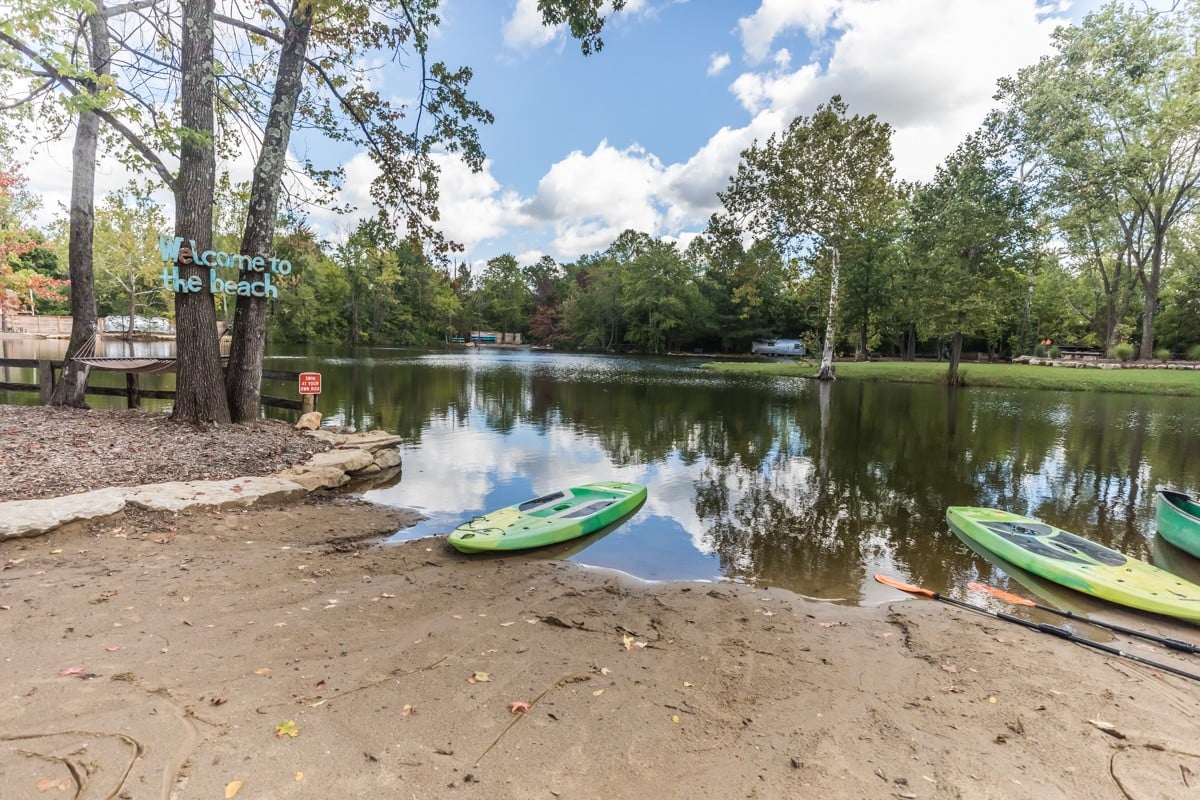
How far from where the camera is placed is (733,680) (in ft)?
10.7

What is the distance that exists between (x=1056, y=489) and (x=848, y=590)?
6189mm

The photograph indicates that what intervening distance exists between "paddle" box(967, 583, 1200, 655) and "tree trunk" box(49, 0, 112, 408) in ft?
42.4

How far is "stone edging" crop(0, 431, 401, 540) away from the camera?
469 centimetres

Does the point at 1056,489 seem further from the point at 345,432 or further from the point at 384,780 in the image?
the point at 345,432

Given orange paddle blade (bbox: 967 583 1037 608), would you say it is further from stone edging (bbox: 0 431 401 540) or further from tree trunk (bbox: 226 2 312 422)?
tree trunk (bbox: 226 2 312 422)

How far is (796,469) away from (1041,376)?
22.9 metres

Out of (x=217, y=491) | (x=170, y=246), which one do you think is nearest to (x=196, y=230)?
(x=170, y=246)

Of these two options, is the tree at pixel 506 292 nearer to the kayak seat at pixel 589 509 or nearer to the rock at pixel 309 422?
the rock at pixel 309 422

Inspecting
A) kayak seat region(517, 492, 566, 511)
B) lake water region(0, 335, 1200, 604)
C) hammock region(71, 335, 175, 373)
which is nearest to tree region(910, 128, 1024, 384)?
lake water region(0, 335, 1200, 604)

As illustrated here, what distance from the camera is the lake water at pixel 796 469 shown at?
19.7ft

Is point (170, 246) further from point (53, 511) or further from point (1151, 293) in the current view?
point (1151, 293)

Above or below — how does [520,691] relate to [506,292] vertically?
below

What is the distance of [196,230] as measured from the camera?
7.89 m

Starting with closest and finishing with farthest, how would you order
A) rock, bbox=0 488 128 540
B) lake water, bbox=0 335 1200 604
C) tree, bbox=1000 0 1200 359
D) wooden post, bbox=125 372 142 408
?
rock, bbox=0 488 128 540 → lake water, bbox=0 335 1200 604 → wooden post, bbox=125 372 142 408 → tree, bbox=1000 0 1200 359
